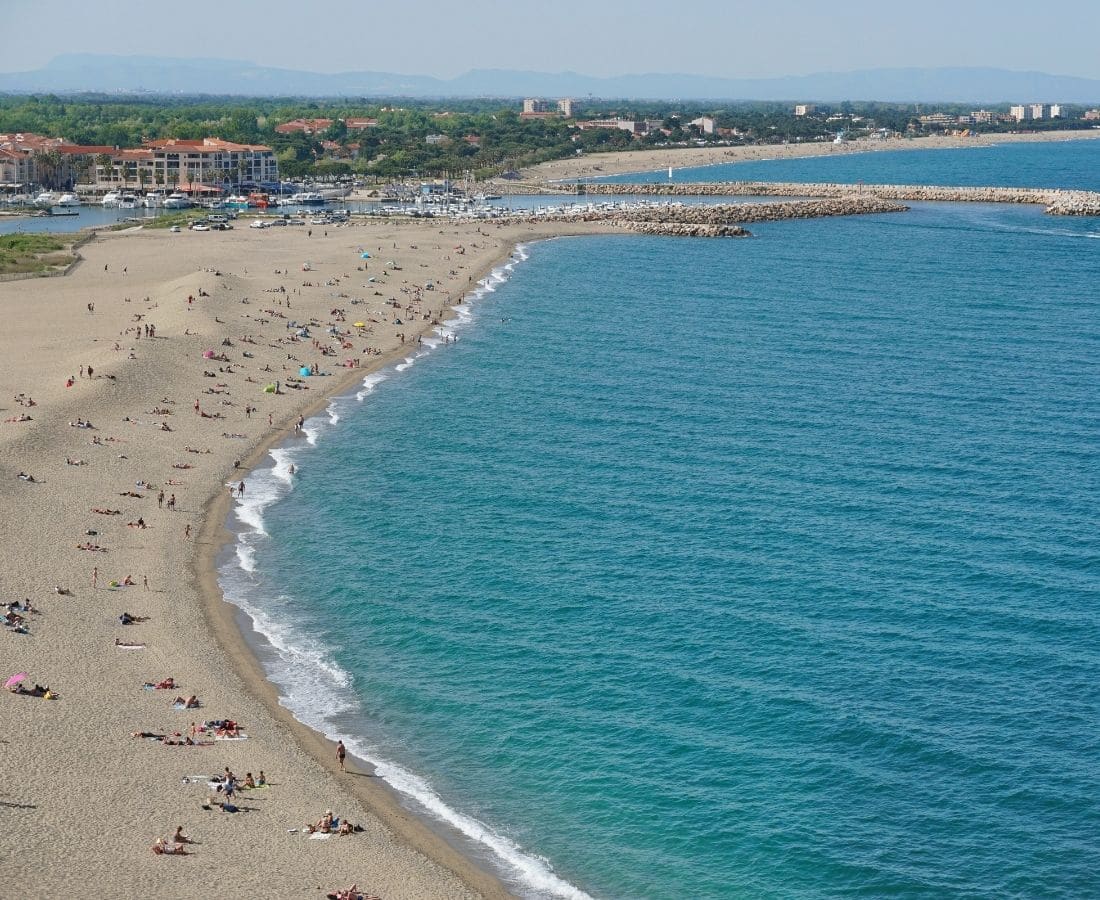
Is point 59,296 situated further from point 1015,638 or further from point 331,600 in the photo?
point 1015,638

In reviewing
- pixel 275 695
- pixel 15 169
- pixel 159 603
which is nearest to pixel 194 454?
pixel 159 603

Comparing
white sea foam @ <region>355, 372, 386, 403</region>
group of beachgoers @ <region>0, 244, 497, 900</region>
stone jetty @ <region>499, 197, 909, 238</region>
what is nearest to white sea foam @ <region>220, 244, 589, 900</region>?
group of beachgoers @ <region>0, 244, 497, 900</region>

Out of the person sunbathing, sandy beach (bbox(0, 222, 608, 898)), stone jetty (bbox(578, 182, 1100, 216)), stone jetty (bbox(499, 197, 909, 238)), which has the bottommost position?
the person sunbathing

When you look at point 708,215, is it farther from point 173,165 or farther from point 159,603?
point 159,603

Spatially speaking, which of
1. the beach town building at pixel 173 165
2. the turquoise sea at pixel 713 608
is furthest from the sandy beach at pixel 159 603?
the beach town building at pixel 173 165

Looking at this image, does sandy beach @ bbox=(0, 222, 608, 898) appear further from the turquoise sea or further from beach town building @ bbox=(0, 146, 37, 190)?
beach town building @ bbox=(0, 146, 37, 190)

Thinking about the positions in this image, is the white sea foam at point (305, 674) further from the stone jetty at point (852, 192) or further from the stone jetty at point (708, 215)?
the stone jetty at point (852, 192)
